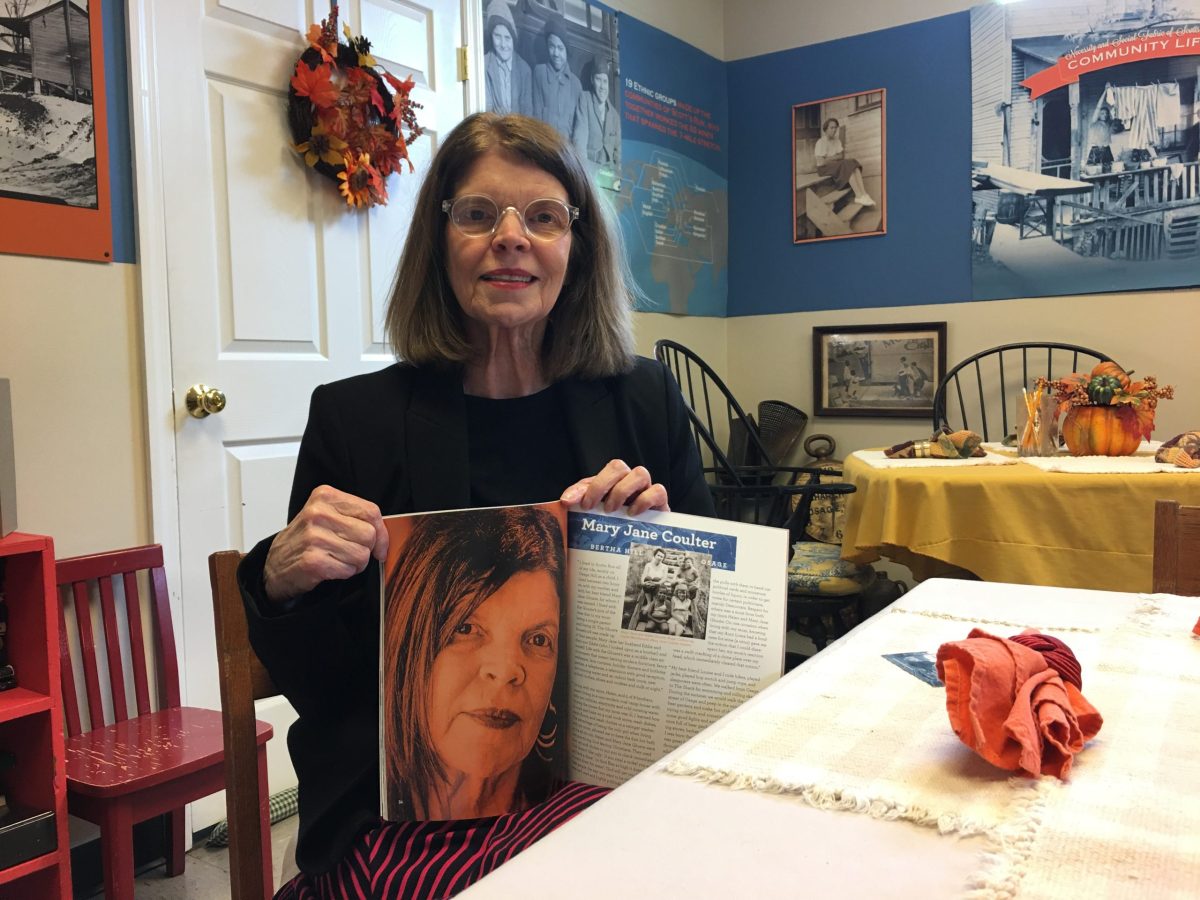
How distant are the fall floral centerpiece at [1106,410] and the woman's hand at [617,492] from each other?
6.16 feet

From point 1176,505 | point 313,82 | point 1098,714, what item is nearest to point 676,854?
point 1098,714

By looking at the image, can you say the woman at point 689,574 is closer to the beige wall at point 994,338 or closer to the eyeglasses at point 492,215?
the eyeglasses at point 492,215

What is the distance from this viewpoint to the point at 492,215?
1131 mm

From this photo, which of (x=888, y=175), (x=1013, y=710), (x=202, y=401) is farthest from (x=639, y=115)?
(x=1013, y=710)

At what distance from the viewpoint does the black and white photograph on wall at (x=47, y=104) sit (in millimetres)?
1742

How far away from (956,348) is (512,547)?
3.33m

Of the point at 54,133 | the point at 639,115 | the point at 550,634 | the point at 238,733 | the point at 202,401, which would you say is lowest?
the point at 238,733

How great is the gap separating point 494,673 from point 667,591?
0.57 ft

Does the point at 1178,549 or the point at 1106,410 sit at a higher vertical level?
the point at 1106,410

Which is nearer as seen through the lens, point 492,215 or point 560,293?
point 492,215

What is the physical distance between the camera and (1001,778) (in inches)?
22.0

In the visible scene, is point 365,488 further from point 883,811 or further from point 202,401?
point 202,401

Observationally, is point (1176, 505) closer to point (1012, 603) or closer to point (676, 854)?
point (1012, 603)

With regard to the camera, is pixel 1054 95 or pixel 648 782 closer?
pixel 648 782
